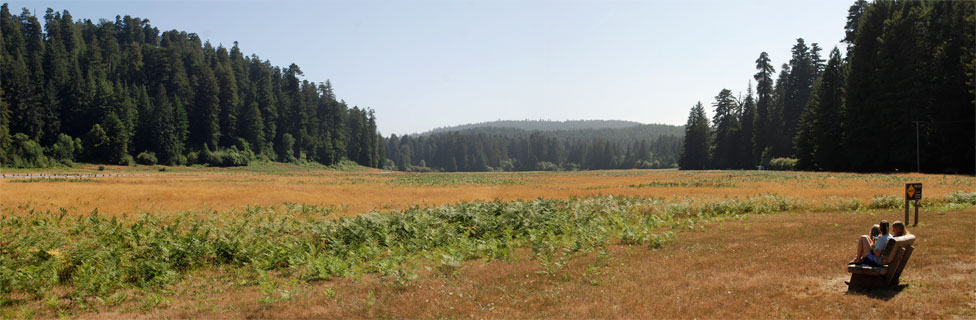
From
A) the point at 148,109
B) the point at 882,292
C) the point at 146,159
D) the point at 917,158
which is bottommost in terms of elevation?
the point at 882,292

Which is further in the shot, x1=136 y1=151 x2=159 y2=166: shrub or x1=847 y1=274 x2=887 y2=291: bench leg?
x1=136 y1=151 x2=159 y2=166: shrub

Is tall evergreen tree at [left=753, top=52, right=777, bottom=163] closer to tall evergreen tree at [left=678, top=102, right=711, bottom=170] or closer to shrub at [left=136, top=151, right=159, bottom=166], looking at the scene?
tall evergreen tree at [left=678, top=102, right=711, bottom=170]

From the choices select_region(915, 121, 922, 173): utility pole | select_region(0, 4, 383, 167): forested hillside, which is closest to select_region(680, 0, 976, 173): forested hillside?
select_region(915, 121, 922, 173): utility pole

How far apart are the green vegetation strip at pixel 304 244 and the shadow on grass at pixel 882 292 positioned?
18.3 feet

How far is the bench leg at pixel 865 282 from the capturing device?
342 inches

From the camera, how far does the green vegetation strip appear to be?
1238 centimetres

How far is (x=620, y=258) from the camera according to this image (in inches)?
501

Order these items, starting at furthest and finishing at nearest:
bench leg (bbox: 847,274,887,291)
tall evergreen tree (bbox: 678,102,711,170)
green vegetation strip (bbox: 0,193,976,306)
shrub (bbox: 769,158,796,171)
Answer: tall evergreen tree (bbox: 678,102,711,170) → shrub (bbox: 769,158,796,171) → green vegetation strip (bbox: 0,193,976,306) → bench leg (bbox: 847,274,887,291)

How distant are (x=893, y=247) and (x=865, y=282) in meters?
0.74

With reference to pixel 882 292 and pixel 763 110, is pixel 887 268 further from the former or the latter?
pixel 763 110

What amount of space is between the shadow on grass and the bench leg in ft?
0.22

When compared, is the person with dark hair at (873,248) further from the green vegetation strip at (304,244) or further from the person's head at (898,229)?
the green vegetation strip at (304,244)

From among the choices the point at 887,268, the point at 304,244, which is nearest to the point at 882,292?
the point at 887,268

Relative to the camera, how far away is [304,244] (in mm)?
16281
